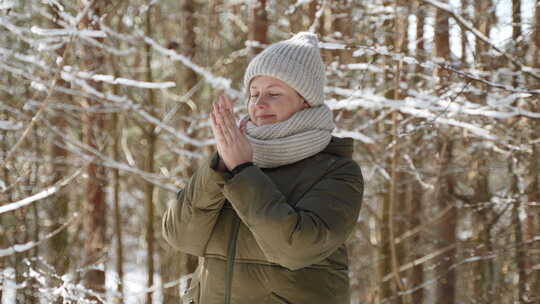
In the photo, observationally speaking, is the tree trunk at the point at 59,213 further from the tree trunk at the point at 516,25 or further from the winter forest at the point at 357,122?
the tree trunk at the point at 516,25

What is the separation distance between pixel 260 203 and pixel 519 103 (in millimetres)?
3808

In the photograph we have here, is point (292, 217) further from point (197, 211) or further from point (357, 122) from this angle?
point (357, 122)

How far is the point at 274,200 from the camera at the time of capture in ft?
5.06

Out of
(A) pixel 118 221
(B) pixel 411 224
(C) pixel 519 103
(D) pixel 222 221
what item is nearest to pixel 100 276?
(A) pixel 118 221

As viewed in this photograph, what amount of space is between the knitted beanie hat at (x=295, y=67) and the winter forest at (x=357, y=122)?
1071 millimetres

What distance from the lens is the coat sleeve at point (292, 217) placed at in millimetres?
1496

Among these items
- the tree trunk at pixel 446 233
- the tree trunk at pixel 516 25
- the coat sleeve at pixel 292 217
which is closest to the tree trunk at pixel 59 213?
the coat sleeve at pixel 292 217

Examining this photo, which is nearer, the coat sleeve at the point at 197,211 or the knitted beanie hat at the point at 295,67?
the coat sleeve at the point at 197,211

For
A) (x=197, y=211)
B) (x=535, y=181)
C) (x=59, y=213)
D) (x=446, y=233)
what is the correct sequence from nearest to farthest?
(x=197, y=211), (x=535, y=181), (x=59, y=213), (x=446, y=233)

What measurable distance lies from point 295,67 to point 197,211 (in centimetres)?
59

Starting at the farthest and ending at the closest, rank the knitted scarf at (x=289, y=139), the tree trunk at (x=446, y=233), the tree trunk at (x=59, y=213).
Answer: the tree trunk at (x=446, y=233)
the tree trunk at (x=59, y=213)
the knitted scarf at (x=289, y=139)

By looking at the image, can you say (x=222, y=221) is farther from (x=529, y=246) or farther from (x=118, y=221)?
(x=118, y=221)

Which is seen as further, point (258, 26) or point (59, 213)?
point (59, 213)

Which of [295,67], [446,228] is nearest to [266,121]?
[295,67]
